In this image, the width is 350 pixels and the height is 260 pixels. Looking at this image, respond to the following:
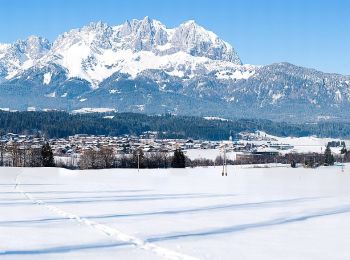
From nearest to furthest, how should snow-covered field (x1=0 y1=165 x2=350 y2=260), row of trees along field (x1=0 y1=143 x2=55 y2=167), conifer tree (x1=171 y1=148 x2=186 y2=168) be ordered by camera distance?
snow-covered field (x1=0 y1=165 x2=350 y2=260), row of trees along field (x1=0 y1=143 x2=55 y2=167), conifer tree (x1=171 y1=148 x2=186 y2=168)

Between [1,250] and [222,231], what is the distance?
563 cm

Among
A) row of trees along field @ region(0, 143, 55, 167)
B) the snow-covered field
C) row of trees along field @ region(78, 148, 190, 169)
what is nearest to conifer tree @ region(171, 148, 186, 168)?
row of trees along field @ region(78, 148, 190, 169)

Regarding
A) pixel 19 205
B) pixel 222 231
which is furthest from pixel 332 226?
pixel 19 205

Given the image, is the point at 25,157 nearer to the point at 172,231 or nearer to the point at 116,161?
the point at 116,161

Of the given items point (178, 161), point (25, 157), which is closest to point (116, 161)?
point (25, 157)

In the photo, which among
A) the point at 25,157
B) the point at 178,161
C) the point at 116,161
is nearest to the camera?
the point at 178,161

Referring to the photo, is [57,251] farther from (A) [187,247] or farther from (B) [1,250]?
(A) [187,247]

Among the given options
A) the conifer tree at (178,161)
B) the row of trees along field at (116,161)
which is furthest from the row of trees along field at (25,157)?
the conifer tree at (178,161)

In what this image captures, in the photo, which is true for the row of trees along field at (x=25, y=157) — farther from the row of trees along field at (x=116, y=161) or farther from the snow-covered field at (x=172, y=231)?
the snow-covered field at (x=172, y=231)

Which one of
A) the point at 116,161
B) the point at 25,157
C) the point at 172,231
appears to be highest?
the point at 25,157

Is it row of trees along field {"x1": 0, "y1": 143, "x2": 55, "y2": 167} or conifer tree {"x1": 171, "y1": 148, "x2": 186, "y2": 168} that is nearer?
row of trees along field {"x1": 0, "y1": 143, "x2": 55, "y2": 167}

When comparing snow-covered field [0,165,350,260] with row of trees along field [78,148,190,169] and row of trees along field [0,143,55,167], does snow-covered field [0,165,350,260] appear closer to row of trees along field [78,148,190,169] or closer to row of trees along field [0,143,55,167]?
row of trees along field [0,143,55,167]

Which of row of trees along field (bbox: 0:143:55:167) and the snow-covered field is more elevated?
row of trees along field (bbox: 0:143:55:167)

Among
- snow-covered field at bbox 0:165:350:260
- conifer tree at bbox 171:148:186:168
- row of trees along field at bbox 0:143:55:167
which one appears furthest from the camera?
conifer tree at bbox 171:148:186:168
